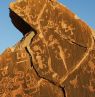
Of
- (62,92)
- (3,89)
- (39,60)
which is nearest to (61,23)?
(39,60)

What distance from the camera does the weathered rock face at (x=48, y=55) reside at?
10.4ft

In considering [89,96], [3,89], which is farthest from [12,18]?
[89,96]

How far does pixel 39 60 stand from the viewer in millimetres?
3238

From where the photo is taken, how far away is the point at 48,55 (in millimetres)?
3264

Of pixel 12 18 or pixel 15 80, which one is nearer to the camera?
pixel 15 80

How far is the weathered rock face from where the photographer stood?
→ 3.17 m

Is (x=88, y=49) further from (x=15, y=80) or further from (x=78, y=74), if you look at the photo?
(x=15, y=80)

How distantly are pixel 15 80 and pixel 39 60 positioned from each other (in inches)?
13.5

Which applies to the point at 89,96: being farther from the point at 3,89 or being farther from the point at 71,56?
the point at 3,89

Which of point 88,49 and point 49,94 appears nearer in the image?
point 49,94

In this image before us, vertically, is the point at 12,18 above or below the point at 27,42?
above

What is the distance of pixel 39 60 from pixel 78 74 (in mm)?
464

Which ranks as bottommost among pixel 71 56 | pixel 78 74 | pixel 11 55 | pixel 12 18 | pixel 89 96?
pixel 89 96

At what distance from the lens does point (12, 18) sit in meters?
3.52
